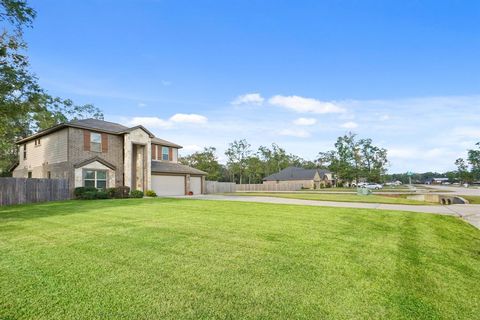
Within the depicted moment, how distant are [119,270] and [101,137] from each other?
20.8 metres

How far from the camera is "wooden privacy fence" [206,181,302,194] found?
119 feet

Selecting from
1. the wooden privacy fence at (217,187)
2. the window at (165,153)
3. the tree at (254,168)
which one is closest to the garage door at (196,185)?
the wooden privacy fence at (217,187)

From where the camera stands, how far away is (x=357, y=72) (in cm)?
1859

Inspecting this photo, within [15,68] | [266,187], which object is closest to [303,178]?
[266,187]

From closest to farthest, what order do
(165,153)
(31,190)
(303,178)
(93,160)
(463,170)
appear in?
(31,190) < (93,160) < (165,153) < (303,178) < (463,170)

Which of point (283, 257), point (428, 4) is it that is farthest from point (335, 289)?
point (428, 4)

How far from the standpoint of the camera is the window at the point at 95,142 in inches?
845

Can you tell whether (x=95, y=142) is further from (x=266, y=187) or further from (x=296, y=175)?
(x=296, y=175)

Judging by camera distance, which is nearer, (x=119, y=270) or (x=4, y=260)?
(x=119, y=270)

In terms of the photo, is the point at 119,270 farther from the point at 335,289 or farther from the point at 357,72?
the point at 357,72

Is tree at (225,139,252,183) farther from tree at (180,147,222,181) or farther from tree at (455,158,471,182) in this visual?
tree at (455,158,471,182)

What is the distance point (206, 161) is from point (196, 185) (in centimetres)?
2587

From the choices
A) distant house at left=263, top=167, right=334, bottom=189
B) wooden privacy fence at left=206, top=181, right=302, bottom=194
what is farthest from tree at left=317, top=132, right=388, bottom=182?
wooden privacy fence at left=206, top=181, right=302, bottom=194

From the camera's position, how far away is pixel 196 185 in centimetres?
3183
